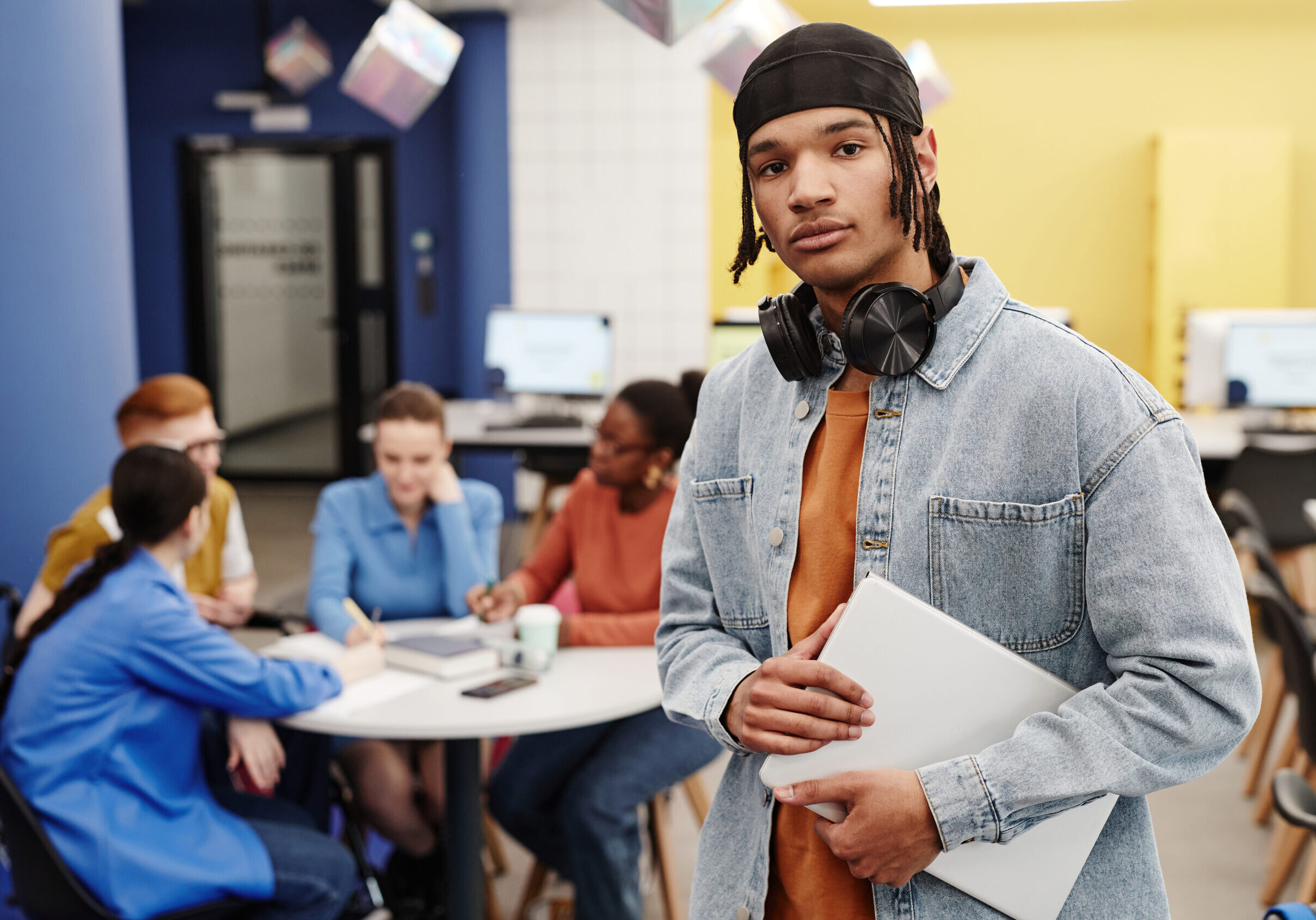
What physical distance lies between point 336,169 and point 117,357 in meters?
5.08

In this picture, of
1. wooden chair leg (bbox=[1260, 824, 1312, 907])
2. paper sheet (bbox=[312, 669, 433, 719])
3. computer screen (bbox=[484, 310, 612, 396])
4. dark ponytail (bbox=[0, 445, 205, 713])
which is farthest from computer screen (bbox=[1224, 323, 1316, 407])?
dark ponytail (bbox=[0, 445, 205, 713])

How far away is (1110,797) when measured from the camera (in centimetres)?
86

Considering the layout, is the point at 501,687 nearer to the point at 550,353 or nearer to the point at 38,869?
the point at 38,869

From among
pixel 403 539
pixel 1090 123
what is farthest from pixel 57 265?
pixel 1090 123

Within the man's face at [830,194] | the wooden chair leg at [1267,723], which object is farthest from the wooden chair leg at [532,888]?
the wooden chair leg at [1267,723]

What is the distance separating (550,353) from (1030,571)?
4.77 metres

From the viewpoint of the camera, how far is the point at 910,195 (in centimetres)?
89

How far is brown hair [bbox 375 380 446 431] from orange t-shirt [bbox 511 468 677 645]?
384 millimetres

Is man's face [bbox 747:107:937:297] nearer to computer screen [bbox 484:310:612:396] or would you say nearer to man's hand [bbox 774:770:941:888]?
man's hand [bbox 774:770:941:888]

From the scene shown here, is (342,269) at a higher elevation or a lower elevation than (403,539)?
higher

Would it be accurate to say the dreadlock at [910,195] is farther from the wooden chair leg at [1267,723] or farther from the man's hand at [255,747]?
the wooden chair leg at [1267,723]

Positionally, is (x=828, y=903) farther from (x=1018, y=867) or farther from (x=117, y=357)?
(x=117, y=357)

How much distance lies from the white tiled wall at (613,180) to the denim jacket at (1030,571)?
5965mm

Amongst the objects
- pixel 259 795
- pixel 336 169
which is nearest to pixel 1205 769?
pixel 259 795
